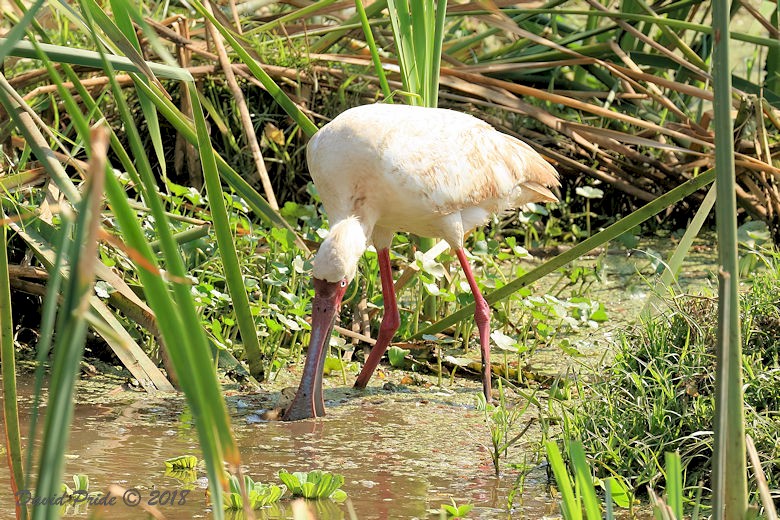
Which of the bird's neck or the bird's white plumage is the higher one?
the bird's white plumage

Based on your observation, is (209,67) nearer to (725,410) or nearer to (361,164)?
(361,164)

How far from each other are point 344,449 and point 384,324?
2.99ft

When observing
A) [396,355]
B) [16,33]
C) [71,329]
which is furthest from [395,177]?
[71,329]

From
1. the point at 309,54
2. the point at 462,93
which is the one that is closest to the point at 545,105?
the point at 462,93

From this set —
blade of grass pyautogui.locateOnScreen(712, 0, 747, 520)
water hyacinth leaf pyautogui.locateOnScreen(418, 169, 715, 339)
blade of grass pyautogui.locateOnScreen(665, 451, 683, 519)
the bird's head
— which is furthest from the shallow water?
blade of grass pyautogui.locateOnScreen(712, 0, 747, 520)

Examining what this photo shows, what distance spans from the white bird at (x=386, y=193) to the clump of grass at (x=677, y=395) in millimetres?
886

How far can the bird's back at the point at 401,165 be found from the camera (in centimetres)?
420

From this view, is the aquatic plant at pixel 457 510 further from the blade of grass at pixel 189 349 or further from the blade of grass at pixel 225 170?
the blade of grass at pixel 189 349

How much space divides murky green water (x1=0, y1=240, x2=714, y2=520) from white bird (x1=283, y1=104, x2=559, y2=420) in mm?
157

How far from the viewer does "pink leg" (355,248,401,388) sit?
4379mm

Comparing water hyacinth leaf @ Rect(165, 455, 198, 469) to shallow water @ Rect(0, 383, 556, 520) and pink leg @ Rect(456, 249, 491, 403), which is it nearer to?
shallow water @ Rect(0, 383, 556, 520)

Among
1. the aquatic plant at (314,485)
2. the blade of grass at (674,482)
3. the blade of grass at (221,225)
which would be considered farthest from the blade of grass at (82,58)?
the blade of grass at (674,482)

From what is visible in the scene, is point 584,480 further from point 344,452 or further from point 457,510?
point 344,452

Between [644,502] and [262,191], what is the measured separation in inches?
125
